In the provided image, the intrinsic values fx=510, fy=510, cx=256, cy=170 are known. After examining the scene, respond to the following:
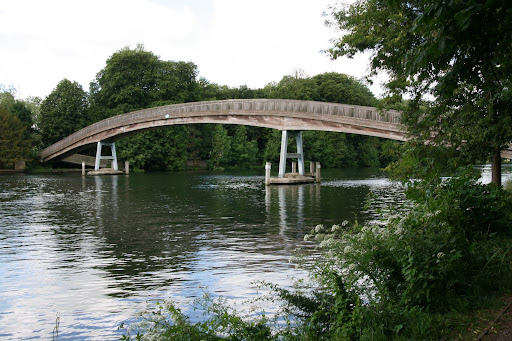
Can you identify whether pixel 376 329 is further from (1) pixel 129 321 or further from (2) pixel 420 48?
(1) pixel 129 321

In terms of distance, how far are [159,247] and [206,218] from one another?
6.25m

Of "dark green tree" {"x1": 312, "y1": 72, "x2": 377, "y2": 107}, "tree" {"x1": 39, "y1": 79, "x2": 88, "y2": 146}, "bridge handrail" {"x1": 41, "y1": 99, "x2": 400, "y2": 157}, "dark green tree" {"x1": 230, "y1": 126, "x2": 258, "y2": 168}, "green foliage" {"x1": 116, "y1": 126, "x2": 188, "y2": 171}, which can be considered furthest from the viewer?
"dark green tree" {"x1": 230, "y1": 126, "x2": 258, "y2": 168}

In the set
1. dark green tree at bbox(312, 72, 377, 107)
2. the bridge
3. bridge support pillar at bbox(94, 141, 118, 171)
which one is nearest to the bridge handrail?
the bridge

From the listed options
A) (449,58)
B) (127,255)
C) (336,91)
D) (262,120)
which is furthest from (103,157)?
(449,58)

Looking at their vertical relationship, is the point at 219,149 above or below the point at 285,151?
above

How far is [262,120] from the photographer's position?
42.0 meters

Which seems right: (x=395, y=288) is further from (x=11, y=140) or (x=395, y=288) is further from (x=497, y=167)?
(x=11, y=140)

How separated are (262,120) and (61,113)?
36104 millimetres

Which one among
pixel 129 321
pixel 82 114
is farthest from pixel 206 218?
pixel 82 114

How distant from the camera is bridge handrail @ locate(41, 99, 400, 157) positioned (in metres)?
34.3

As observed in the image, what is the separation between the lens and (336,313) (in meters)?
5.79

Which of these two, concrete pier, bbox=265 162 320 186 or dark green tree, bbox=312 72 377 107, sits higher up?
dark green tree, bbox=312 72 377 107

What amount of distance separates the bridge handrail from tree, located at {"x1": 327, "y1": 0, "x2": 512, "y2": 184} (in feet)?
29.0

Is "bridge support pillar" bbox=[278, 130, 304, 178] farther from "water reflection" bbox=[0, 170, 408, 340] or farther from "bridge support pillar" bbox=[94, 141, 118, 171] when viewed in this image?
"bridge support pillar" bbox=[94, 141, 118, 171]
